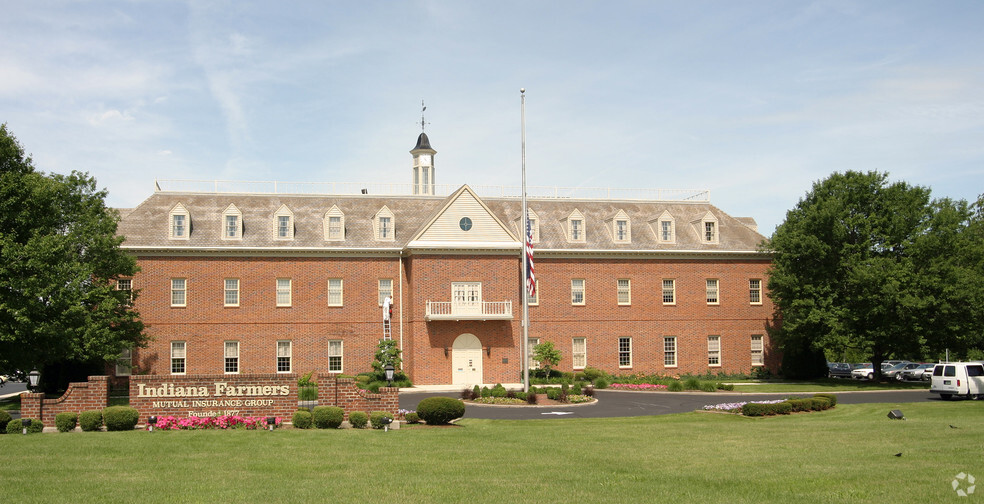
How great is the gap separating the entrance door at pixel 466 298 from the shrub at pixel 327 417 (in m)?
20.4

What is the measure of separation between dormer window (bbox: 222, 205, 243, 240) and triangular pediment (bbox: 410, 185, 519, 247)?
30.8 ft

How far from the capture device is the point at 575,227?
1928 inches

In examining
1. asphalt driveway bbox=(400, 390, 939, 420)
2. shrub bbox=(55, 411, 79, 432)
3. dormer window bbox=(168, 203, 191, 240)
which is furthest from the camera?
dormer window bbox=(168, 203, 191, 240)

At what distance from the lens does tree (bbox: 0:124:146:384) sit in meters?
30.9

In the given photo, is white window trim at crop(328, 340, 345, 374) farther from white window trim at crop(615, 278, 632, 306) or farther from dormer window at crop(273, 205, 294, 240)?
white window trim at crop(615, 278, 632, 306)

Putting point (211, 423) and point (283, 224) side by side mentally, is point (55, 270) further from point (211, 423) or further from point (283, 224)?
point (283, 224)

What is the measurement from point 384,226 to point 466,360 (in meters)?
8.65

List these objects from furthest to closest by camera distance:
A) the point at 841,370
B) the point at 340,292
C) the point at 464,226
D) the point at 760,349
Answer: the point at 841,370
the point at 760,349
the point at 340,292
the point at 464,226

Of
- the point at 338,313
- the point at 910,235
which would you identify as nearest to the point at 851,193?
the point at 910,235

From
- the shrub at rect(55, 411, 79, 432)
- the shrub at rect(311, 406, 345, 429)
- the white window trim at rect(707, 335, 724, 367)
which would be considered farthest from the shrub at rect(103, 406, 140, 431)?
the white window trim at rect(707, 335, 724, 367)

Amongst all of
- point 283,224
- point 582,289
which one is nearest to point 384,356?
point 283,224

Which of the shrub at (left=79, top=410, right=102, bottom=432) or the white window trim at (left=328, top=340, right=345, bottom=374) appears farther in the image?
the white window trim at (left=328, top=340, right=345, bottom=374)

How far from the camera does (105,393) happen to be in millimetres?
23500

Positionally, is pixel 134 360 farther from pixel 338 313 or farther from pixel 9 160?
pixel 9 160
